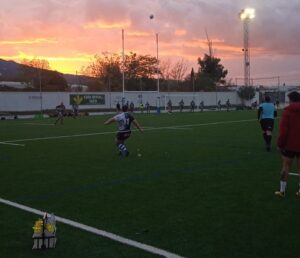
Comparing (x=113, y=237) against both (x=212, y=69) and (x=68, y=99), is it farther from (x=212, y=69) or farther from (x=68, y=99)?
(x=212, y=69)

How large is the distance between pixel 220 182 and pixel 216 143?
30.3ft

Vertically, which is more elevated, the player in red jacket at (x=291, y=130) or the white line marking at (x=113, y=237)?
the player in red jacket at (x=291, y=130)

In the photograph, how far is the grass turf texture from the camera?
631 centimetres

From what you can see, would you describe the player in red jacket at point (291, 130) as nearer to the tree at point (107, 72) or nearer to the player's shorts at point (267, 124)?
the player's shorts at point (267, 124)

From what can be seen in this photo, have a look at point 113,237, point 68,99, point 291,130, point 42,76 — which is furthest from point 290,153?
point 42,76

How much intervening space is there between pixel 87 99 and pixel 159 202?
5533 cm

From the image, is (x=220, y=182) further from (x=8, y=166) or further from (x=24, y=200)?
(x=8, y=166)

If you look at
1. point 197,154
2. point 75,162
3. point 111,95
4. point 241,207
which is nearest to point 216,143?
point 197,154

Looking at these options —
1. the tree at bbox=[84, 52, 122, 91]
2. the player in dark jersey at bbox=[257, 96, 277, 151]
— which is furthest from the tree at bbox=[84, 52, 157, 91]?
the player in dark jersey at bbox=[257, 96, 277, 151]

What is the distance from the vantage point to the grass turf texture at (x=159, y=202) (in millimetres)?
6312

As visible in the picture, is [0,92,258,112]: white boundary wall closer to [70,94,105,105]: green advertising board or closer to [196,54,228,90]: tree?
[70,94,105,105]: green advertising board

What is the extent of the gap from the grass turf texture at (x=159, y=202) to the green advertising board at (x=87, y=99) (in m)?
45.8

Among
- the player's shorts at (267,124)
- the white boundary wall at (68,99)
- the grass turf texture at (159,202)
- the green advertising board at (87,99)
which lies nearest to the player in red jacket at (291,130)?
the grass turf texture at (159,202)

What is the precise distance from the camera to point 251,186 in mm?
10055
